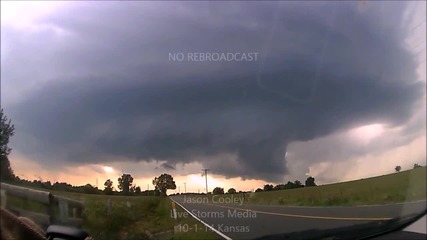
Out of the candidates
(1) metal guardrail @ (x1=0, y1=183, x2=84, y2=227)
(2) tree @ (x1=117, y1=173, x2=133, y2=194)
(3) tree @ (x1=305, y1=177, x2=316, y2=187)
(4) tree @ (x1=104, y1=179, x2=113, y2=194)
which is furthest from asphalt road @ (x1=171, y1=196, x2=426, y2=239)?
(1) metal guardrail @ (x1=0, y1=183, x2=84, y2=227)

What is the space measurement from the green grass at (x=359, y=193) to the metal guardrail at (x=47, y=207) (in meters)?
1.87

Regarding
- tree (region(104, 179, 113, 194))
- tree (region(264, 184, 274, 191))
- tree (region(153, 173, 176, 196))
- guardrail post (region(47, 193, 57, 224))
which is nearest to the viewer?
tree (region(153, 173, 176, 196))

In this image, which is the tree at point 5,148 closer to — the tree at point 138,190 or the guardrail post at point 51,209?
the guardrail post at point 51,209

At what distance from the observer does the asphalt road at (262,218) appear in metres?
4.78

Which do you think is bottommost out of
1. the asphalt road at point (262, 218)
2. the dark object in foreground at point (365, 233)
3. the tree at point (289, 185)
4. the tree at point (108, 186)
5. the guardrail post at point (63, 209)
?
the dark object in foreground at point (365, 233)

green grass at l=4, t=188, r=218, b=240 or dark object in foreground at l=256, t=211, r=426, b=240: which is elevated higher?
green grass at l=4, t=188, r=218, b=240

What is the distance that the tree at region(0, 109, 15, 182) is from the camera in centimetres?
542

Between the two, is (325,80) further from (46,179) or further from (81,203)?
(46,179)

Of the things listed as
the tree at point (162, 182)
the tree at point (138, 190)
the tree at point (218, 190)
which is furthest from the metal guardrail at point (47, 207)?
the tree at point (218, 190)

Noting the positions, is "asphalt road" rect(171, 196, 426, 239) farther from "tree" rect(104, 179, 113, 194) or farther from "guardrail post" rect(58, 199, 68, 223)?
"guardrail post" rect(58, 199, 68, 223)

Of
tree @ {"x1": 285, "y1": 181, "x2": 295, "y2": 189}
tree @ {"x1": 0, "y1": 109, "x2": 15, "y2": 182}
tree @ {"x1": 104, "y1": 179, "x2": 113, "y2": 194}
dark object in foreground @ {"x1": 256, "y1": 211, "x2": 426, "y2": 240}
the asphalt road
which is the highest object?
tree @ {"x1": 0, "y1": 109, "x2": 15, "y2": 182}

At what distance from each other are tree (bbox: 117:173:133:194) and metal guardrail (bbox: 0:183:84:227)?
51cm

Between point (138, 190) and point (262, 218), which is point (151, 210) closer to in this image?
point (138, 190)

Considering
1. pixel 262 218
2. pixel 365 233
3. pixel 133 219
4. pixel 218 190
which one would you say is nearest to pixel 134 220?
pixel 133 219
